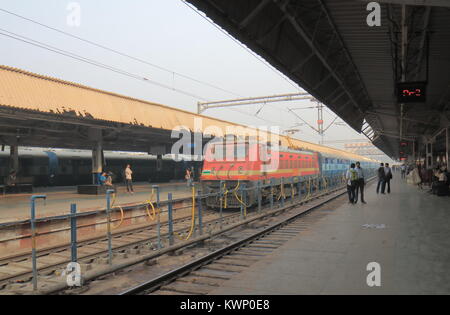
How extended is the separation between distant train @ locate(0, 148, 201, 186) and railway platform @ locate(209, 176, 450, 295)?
58.4 feet

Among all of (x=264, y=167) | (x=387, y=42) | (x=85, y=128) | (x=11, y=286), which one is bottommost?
(x=11, y=286)

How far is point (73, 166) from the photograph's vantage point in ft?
85.6

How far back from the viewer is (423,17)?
26.9 ft

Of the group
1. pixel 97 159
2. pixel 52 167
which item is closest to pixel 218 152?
pixel 97 159

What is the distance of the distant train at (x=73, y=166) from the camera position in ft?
76.2

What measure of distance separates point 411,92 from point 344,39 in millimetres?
2417

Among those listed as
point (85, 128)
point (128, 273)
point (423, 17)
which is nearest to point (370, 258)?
point (128, 273)

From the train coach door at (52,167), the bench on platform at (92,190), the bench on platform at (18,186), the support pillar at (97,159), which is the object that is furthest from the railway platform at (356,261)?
the train coach door at (52,167)

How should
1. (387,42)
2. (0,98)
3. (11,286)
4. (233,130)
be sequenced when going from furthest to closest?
(233,130) → (0,98) → (387,42) → (11,286)

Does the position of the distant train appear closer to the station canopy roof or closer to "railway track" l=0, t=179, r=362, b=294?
"railway track" l=0, t=179, r=362, b=294

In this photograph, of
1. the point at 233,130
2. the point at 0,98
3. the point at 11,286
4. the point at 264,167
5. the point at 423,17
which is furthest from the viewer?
the point at 233,130

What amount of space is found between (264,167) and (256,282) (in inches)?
353

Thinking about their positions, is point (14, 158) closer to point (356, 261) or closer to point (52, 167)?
point (52, 167)
